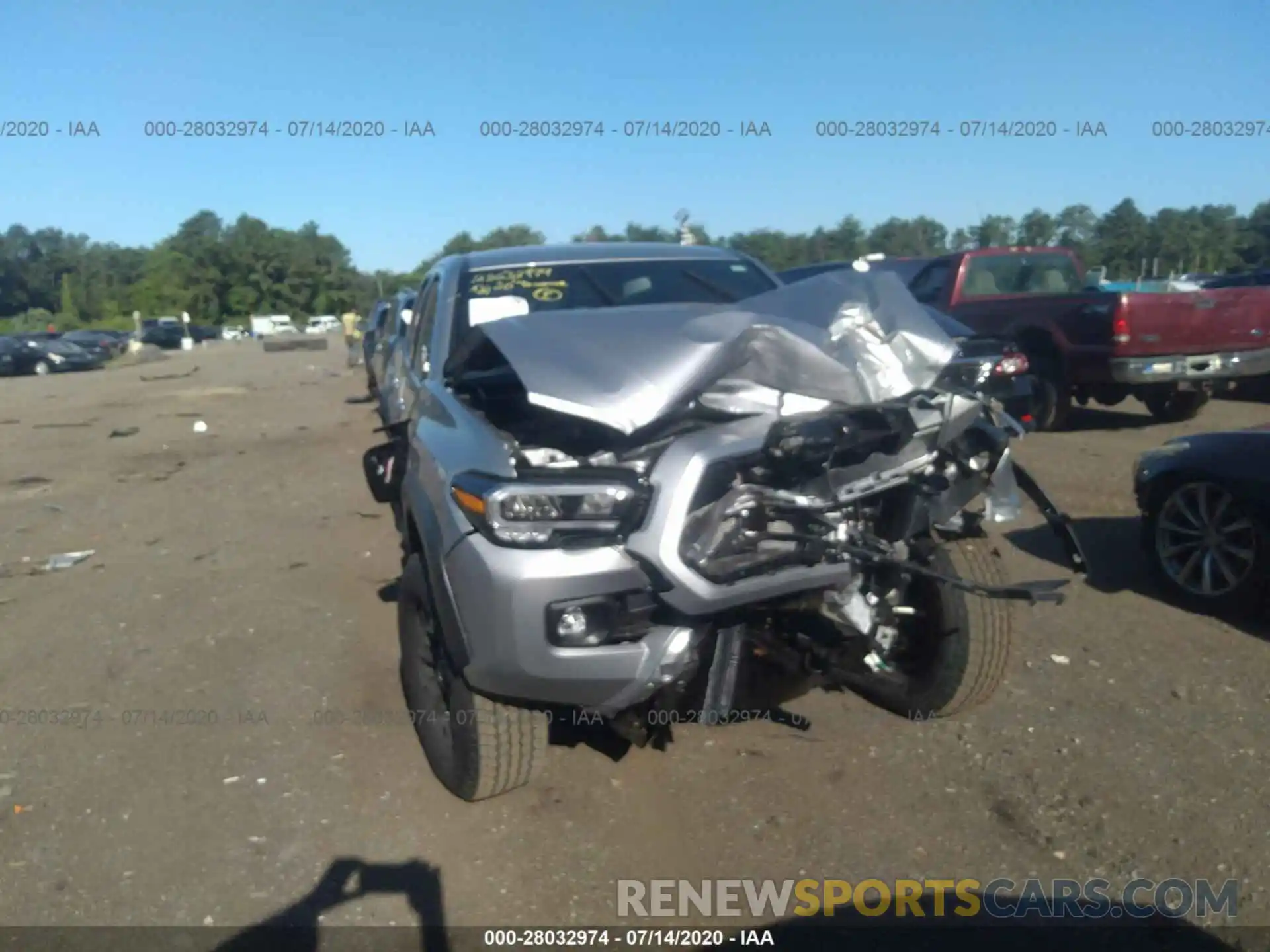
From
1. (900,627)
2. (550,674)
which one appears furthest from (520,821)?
(900,627)

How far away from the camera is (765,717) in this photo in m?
4.45

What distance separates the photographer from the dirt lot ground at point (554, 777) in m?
3.45

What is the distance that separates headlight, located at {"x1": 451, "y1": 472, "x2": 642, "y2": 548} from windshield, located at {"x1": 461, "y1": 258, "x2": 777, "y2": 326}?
6.23ft

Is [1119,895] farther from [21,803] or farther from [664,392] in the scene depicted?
[21,803]

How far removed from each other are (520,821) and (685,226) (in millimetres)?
4387

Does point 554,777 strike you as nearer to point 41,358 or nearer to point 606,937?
point 606,937

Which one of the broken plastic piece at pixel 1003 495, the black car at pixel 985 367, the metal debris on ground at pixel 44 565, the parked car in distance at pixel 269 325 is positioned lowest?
the parked car in distance at pixel 269 325

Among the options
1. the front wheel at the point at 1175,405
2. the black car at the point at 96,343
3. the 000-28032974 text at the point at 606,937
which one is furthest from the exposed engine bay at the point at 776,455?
the black car at the point at 96,343

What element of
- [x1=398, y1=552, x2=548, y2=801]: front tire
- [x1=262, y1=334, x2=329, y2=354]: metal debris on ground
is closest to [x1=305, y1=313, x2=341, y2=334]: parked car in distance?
[x1=262, y1=334, x2=329, y2=354]: metal debris on ground

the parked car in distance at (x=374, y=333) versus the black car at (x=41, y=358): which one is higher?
the parked car in distance at (x=374, y=333)

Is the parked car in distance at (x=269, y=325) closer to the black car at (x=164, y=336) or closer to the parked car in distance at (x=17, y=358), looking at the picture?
the black car at (x=164, y=336)

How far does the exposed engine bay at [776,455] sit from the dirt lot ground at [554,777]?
58 centimetres

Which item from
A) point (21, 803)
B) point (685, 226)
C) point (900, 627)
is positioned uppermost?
point (685, 226)

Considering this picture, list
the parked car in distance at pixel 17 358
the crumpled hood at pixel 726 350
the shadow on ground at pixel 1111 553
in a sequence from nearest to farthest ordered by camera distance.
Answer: the crumpled hood at pixel 726 350
the shadow on ground at pixel 1111 553
the parked car in distance at pixel 17 358
